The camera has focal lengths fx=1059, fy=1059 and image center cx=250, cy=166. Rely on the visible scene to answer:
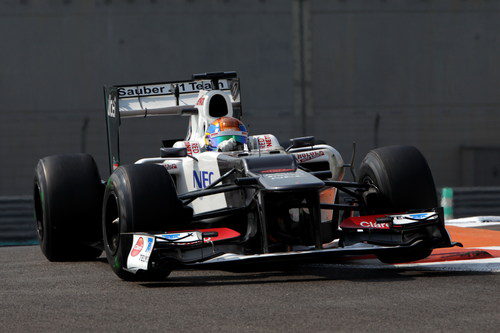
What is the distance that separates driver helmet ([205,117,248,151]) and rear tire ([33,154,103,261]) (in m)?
1.27

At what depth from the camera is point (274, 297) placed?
7754 mm

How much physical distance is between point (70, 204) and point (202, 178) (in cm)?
158

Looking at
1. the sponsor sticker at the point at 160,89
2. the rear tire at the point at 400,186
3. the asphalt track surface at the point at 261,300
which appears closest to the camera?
the asphalt track surface at the point at 261,300

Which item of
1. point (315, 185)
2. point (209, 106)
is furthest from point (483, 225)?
point (315, 185)

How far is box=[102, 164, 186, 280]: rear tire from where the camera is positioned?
8.70 m

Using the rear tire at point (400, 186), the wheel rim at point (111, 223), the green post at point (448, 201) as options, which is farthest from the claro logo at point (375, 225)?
the green post at point (448, 201)

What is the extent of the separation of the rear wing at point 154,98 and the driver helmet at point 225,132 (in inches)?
48.4

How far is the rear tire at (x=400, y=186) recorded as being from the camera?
30.6ft

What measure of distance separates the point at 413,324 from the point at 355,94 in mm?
26709

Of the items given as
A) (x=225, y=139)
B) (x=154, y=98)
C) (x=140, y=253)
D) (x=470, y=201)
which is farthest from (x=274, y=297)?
(x=470, y=201)

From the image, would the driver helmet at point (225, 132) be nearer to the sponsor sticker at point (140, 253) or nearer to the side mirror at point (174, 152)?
the side mirror at point (174, 152)

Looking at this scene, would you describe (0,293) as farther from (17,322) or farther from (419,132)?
(419,132)

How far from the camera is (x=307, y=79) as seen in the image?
108 ft

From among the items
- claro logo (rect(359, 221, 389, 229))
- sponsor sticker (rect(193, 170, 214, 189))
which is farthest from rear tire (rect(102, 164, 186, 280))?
claro logo (rect(359, 221, 389, 229))
